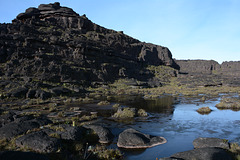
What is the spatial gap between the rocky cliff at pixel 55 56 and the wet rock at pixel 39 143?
28773 mm

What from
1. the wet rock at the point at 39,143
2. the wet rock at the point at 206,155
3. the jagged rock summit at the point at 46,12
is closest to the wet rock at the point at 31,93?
the wet rock at the point at 39,143

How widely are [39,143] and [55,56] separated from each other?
2391 inches

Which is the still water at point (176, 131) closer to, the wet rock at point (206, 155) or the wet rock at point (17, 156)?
the wet rock at point (206, 155)

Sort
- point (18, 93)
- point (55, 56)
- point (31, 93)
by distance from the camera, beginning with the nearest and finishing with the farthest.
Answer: point (18, 93) → point (31, 93) → point (55, 56)

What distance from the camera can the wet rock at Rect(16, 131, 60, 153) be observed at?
881 centimetres

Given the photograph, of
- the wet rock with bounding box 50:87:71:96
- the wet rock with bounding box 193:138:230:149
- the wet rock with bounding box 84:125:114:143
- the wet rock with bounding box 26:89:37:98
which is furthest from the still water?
the wet rock with bounding box 50:87:71:96

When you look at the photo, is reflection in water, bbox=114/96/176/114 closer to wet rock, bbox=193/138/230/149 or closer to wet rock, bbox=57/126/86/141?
wet rock, bbox=193/138/230/149

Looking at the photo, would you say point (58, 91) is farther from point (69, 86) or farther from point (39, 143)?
point (39, 143)

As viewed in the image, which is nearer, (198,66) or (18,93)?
(18,93)

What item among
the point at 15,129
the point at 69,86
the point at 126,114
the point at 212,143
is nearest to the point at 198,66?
the point at 69,86

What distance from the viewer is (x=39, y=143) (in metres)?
9.08

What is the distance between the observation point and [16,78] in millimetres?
47094

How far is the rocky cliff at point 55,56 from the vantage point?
4912 centimetres

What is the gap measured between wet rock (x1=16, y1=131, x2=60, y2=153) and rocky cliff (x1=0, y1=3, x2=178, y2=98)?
28.8 m
